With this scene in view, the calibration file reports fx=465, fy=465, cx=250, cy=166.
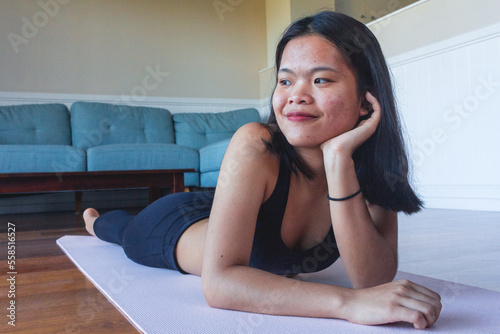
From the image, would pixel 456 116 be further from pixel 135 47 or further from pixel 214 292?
pixel 135 47

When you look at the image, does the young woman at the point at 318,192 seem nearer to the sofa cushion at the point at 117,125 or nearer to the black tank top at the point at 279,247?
the black tank top at the point at 279,247

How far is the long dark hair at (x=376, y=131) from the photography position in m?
0.93

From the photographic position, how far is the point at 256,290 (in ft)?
2.72

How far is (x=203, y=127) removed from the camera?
4.77 meters

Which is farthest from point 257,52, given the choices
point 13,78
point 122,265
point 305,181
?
point 305,181

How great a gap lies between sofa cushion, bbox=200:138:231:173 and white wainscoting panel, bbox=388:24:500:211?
1.45 meters

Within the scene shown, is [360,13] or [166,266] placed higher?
[360,13]

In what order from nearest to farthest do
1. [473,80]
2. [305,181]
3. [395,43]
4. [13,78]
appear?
[305,181] → [473,80] → [395,43] → [13,78]

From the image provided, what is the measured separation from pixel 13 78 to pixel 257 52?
2560mm

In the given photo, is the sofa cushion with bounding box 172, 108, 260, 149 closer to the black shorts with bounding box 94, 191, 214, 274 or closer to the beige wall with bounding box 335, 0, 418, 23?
the beige wall with bounding box 335, 0, 418, 23

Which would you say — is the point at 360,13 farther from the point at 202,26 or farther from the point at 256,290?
the point at 256,290

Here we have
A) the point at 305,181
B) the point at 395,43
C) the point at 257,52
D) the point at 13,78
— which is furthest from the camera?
the point at 257,52

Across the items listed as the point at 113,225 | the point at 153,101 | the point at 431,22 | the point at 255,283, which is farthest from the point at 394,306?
the point at 153,101

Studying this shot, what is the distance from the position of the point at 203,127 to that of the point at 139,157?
3.67 ft
